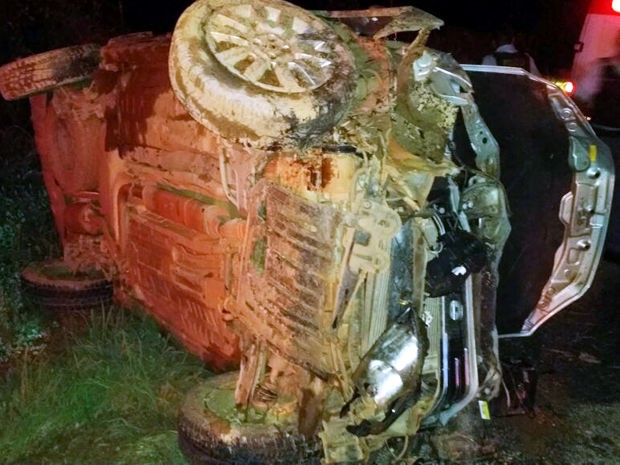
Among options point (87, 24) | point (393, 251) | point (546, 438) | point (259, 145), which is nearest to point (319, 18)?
point (259, 145)

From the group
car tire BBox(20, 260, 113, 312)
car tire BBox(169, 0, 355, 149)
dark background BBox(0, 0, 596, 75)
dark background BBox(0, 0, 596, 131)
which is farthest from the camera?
dark background BBox(0, 0, 596, 75)

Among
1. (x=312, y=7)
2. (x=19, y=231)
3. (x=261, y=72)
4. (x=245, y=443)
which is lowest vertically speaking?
(x=19, y=231)

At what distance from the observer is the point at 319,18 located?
8.10 ft

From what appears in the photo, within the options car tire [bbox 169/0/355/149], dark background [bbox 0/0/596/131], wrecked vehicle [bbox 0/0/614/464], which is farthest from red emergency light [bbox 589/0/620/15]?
car tire [bbox 169/0/355/149]

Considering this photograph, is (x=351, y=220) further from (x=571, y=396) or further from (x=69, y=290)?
(x=69, y=290)

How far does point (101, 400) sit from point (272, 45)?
2.11 m

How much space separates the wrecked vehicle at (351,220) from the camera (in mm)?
2314

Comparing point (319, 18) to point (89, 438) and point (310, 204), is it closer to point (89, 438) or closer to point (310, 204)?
point (310, 204)

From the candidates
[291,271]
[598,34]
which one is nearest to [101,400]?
[291,271]

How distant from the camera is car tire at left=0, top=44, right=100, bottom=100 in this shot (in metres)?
4.21

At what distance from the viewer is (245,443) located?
8.50 feet

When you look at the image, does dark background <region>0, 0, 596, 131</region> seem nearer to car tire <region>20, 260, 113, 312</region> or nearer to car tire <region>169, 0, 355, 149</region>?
car tire <region>20, 260, 113, 312</region>

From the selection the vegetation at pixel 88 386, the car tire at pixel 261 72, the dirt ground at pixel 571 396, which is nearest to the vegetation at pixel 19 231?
the vegetation at pixel 88 386

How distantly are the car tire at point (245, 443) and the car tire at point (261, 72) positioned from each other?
1098mm
